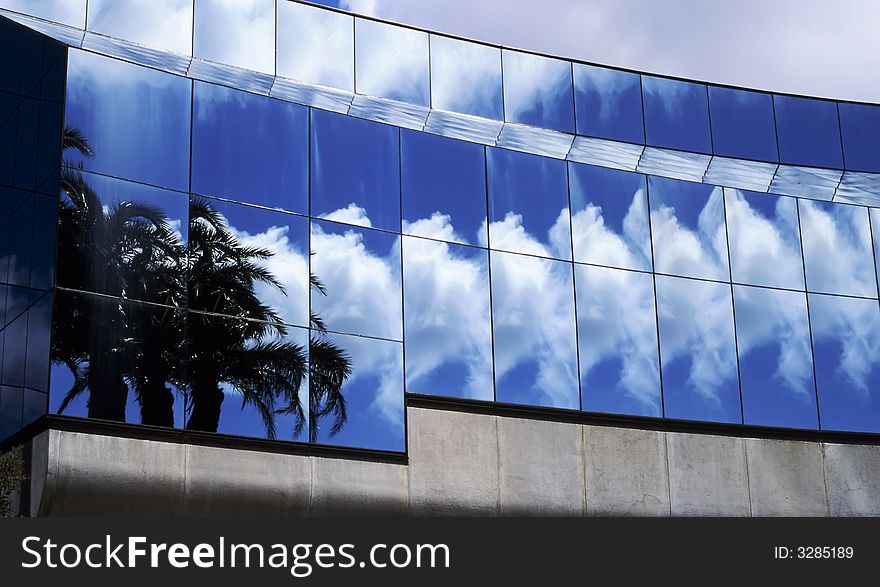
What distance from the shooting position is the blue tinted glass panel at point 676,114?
31.6 meters

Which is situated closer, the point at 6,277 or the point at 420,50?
the point at 6,277

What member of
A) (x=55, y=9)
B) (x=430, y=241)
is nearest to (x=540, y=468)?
(x=430, y=241)

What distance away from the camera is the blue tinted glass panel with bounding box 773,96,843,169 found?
32.6m

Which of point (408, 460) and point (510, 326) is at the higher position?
point (510, 326)

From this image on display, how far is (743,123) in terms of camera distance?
32.4 metres

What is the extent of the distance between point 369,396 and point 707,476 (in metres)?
8.51

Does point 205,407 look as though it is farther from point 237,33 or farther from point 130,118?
point 237,33

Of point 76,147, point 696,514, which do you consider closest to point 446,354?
point 696,514

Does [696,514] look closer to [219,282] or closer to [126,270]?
[219,282]

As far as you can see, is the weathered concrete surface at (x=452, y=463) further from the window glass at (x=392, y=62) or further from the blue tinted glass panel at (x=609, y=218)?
the window glass at (x=392, y=62)

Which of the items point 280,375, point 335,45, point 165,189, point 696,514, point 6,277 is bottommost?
point 696,514

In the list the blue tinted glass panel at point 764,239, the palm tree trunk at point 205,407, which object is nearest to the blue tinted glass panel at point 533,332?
the blue tinted glass panel at point 764,239

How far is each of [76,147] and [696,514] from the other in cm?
1562

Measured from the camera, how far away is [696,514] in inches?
1159
